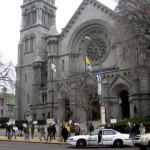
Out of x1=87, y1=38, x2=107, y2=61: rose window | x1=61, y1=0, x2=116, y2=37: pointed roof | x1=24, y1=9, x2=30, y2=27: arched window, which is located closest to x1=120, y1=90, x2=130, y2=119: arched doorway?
x1=87, y1=38, x2=107, y2=61: rose window

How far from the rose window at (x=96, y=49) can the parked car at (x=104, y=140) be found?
30.9 metres

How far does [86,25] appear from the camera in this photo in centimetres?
5309

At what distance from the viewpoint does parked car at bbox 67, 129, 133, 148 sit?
69.2 feet

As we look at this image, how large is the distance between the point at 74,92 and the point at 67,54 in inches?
396

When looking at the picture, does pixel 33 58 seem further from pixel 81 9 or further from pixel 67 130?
pixel 67 130

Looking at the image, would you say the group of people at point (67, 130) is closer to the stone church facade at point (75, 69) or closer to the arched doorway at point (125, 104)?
the stone church facade at point (75, 69)

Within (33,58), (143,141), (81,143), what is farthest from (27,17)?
(143,141)

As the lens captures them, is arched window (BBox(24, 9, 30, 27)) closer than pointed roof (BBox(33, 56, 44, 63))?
No

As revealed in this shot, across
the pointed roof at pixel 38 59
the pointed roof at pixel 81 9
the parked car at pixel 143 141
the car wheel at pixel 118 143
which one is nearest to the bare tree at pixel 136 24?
the car wheel at pixel 118 143

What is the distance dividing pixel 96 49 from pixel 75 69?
554cm

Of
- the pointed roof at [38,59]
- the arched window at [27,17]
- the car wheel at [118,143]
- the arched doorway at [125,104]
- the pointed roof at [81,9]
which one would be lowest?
the car wheel at [118,143]

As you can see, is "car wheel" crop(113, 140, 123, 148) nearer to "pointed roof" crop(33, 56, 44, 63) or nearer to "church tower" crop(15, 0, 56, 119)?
"church tower" crop(15, 0, 56, 119)

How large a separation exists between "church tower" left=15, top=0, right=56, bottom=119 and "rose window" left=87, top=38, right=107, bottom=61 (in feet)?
35.7

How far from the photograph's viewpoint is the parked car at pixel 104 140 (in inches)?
830
